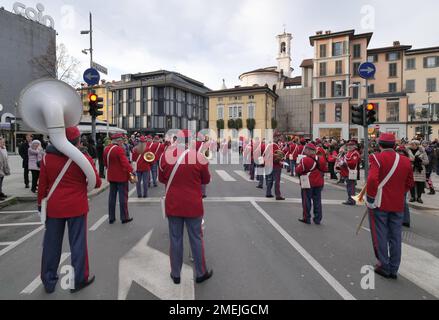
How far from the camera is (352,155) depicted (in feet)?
26.3

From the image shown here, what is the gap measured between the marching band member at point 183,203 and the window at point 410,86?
49933mm

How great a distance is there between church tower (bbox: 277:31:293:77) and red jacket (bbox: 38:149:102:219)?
6562 cm

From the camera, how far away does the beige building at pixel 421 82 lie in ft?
136

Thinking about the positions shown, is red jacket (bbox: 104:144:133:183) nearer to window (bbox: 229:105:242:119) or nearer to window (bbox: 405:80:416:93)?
window (bbox: 229:105:242:119)

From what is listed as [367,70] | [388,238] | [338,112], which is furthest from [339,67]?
[388,238]

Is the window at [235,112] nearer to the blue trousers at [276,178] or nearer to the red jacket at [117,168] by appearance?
the blue trousers at [276,178]

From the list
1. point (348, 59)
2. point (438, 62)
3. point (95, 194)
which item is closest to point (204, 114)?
point (348, 59)

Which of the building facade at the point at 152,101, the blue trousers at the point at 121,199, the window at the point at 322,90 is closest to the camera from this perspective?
the blue trousers at the point at 121,199

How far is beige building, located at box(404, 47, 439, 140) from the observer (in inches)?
1626

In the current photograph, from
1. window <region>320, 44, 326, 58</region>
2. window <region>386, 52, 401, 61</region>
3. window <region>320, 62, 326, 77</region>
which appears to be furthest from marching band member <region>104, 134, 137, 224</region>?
window <region>386, 52, 401, 61</region>

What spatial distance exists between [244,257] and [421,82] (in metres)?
50.1

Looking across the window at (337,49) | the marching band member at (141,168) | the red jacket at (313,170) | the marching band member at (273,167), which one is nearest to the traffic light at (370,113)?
the marching band member at (273,167)

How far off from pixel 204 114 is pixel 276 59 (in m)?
21.4
